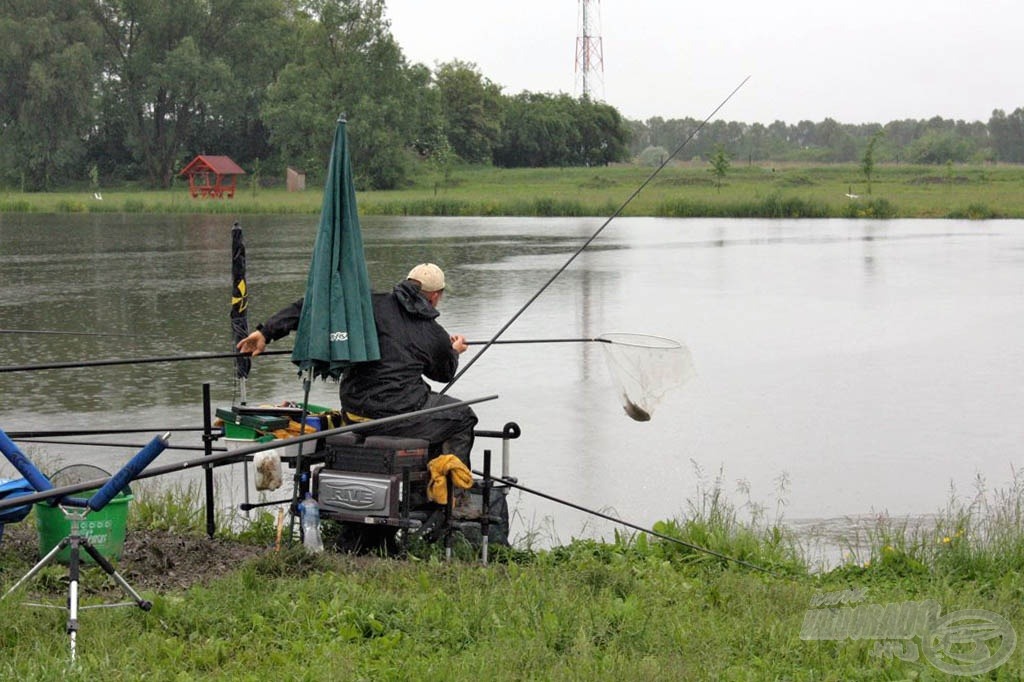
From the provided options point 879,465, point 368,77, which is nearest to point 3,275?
point 879,465

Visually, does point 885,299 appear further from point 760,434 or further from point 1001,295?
point 760,434

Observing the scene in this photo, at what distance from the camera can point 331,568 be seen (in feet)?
17.7

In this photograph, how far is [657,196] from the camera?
51812mm

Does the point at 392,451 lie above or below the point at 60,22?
below

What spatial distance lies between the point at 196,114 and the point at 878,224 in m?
41.4

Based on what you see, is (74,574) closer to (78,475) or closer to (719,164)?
(78,475)

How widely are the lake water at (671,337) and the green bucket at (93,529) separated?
2453 millimetres

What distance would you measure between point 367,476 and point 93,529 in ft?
3.71

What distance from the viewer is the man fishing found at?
236 inches

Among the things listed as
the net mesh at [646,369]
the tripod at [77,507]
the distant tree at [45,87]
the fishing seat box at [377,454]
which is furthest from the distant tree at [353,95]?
the tripod at [77,507]

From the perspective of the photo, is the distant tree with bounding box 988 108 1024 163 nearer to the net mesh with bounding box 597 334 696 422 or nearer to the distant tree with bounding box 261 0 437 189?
the distant tree with bounding box 261 0 437 189

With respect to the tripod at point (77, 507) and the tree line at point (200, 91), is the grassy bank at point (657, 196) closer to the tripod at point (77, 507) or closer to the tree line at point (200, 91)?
the tree line at point (200, 91)

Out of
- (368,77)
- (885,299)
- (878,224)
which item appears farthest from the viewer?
(368,77)

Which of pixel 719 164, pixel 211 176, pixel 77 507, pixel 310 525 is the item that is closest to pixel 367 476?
pixel 310 525
